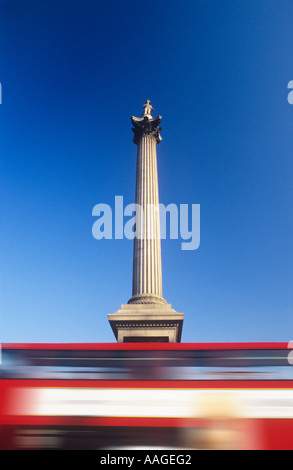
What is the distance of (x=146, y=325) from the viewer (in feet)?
55.7

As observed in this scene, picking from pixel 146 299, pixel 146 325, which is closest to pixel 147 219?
pixel 146 299

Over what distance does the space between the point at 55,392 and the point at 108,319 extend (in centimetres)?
1132

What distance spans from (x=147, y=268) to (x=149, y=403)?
1429cm

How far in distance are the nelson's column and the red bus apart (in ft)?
35.9

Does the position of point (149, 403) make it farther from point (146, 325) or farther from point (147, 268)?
point (147, 268)

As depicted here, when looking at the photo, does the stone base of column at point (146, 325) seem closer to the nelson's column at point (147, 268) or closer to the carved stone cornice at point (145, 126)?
the nelson's column at point (147, 268)

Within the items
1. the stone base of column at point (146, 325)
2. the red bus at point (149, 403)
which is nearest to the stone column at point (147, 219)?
the stone base of column at point (146, 325)

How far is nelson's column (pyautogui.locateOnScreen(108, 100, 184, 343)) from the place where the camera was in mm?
16828

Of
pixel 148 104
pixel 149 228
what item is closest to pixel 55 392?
pixel 149 228

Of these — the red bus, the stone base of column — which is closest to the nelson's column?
the stone base of column

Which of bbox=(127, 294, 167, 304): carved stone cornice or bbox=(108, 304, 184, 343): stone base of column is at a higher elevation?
bbox=(127, 294, 167, 304): carved stone cornice

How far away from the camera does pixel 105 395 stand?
5504 mm

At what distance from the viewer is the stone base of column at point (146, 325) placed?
54.9 ft

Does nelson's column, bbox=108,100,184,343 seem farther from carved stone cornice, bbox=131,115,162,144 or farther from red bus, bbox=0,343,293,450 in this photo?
red bus, bbox=0,343,293,450
